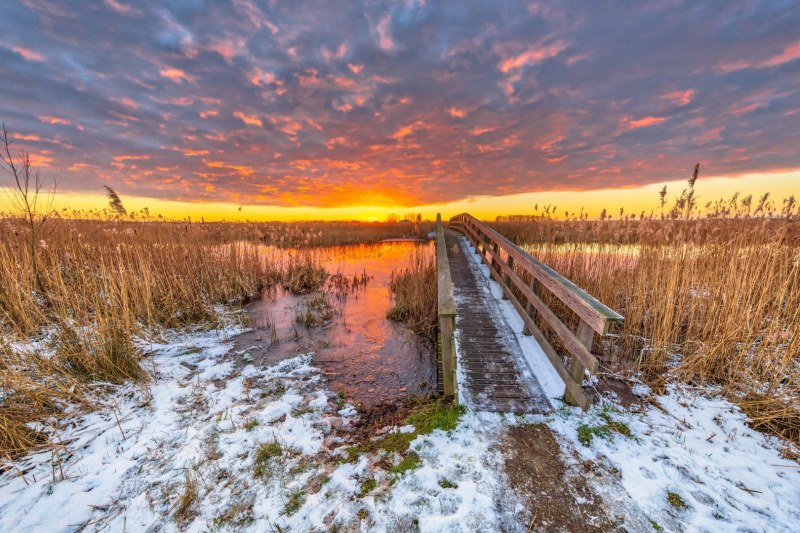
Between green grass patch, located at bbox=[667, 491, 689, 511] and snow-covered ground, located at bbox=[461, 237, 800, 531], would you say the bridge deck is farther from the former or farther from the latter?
green grass patch, located at bbox=[667, 491, 689, 511]

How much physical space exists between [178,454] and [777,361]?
6443mm

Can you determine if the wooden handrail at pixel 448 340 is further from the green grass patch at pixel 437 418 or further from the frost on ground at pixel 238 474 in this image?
the frost on ground at pixel 238 474

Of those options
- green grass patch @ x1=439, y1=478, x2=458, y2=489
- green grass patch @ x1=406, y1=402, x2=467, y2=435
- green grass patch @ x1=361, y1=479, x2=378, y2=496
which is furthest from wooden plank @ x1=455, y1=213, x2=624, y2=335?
green grass patch @ x1=361, y1=479, x2=378, y2=496

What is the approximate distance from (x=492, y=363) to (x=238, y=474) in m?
3.10

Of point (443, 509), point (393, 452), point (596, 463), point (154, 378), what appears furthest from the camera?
point (154, 378)

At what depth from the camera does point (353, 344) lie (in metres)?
6.02

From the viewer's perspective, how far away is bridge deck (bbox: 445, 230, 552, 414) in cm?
331

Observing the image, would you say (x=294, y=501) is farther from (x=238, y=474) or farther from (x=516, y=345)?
(x=516, y=345)

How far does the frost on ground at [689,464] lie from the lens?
2090 mm

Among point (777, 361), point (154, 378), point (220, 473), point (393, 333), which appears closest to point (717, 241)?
point (777, 361)

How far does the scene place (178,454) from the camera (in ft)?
9.40

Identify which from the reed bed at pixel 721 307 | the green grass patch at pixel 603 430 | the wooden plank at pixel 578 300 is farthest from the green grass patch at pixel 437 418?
the reed bed at pixel 721 307

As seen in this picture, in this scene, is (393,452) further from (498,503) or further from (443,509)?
(498,503)

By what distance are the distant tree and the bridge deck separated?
36.5ft
